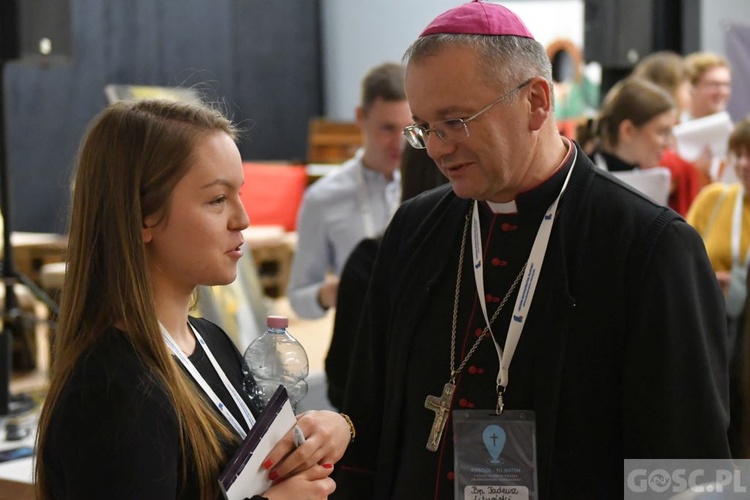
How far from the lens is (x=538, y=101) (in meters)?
1.84

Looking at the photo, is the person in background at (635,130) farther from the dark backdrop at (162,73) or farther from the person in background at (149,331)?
the dark backdrop at (162,73)

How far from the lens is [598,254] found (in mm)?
1803

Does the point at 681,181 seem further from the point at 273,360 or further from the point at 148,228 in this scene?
the point at 148,228

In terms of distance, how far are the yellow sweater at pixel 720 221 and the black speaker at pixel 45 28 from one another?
2915mm

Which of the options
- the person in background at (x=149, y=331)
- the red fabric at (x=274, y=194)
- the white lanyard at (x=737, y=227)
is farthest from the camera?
the red fabric at (x=274, y=194)

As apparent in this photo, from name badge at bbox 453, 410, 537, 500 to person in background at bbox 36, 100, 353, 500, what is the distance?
0.26m

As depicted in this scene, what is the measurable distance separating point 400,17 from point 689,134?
7.83 m

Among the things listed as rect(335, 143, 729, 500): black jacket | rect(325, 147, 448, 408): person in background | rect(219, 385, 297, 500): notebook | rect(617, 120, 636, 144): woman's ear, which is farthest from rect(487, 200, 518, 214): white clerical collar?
rect(617, 120, 636, 144): woman's ear

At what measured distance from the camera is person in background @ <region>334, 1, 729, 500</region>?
172 cm

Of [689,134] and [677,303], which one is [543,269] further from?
[689,134]

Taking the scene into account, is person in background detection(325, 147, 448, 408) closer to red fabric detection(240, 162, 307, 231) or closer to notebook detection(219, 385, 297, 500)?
notebook detection(219, 385, 297, 500)

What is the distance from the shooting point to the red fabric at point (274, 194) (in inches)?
382

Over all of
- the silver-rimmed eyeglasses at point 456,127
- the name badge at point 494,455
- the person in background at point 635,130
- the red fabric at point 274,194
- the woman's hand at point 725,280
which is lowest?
the red fabric at point 274,194

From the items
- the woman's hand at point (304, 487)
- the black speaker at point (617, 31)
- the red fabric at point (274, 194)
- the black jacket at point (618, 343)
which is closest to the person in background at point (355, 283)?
the black jacket at point (618, 343)
